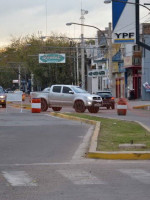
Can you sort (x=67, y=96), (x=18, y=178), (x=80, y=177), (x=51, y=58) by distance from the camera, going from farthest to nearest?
(x=51, y=58) < (x=67, y=96) < (x=80, y=177) < (x=18, y=178)

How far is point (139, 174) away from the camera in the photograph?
1102cm

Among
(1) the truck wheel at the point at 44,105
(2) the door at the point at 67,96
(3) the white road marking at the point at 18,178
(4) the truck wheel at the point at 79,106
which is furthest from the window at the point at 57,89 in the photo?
(3) the white road marking at the point at 18,178

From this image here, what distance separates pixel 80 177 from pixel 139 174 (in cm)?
122

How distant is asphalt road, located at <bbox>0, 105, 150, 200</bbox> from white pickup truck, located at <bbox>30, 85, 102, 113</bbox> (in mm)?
18227

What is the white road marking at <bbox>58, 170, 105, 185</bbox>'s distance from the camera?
32.9ft

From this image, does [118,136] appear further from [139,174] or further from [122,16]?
[122,16]

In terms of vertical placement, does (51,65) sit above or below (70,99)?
above

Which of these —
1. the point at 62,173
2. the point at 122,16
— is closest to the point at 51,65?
the point at 122,16

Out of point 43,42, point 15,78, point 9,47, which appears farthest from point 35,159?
point 15,78

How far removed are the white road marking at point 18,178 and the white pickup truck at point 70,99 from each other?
25.6m

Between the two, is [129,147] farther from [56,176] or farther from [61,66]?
[61,66]

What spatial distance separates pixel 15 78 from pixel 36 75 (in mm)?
50217

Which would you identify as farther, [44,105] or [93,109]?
[44,105]

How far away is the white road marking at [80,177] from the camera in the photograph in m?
10.0
